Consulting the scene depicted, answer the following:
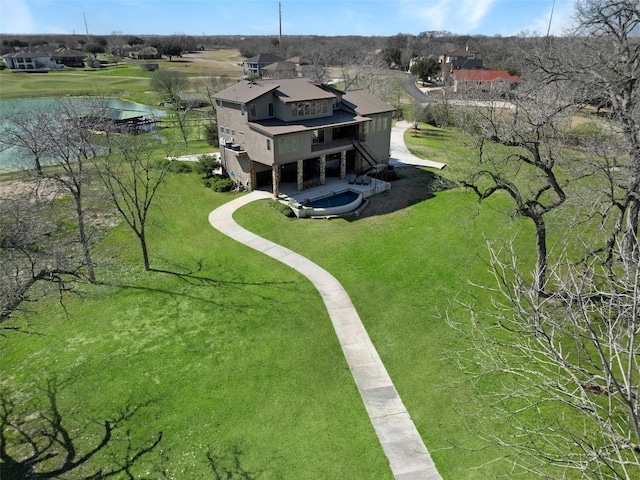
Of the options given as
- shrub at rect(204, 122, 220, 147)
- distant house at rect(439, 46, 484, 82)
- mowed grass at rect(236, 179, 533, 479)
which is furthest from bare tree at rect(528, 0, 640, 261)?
distant house at rect(439, 46, 484, 82)

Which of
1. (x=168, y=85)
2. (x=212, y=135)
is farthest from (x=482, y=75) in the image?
(x=168, y=85)

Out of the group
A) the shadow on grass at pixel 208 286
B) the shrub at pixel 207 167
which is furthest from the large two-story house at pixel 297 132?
the shadow on grass at pixel 208 286

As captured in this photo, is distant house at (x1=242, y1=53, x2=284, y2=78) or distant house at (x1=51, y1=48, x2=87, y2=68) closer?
distant house at (x1=242, y1=53, x2=284, y2=78)

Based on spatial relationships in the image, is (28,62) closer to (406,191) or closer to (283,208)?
(283,208)

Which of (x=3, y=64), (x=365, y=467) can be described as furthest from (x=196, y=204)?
(x=3, y=64)

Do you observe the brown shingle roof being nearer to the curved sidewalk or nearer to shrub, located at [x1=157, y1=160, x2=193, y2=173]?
shrub, located at [x1=157, y1=160, x2=193, y2=173]

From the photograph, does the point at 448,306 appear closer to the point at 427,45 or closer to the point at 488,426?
the point at 488,426

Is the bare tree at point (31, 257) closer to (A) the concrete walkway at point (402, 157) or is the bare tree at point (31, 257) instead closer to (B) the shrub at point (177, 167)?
(B) the shrub at point (177, 167)
